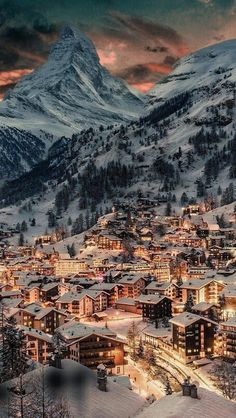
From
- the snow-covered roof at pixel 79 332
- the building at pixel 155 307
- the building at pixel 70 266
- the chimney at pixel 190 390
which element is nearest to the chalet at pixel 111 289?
the building at pixel 155 307

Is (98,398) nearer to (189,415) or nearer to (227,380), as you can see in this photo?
(189,415)

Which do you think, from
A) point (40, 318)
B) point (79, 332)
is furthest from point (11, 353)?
point (40, 318)

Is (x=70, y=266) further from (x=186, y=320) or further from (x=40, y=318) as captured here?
(x=186, y=320)

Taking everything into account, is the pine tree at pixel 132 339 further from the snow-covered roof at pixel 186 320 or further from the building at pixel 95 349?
the snow-covered roof at pixel 186 320

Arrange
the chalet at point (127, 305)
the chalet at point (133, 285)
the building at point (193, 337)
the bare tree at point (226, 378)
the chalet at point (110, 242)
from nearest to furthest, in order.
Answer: the bare tree at point (226, 378) < the building at point (193, 337) < the chalet at point (127, 305) < the chalet at point (133, 285) < the chalet at point (110, 242)

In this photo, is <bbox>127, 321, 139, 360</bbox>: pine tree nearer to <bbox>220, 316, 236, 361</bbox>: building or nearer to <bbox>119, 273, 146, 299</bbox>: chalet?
<bbox>220, 316, 236, 361</bbox>: building

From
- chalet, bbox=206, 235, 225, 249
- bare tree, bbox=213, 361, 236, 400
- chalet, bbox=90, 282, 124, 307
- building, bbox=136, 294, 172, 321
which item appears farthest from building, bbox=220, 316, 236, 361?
chalet, bbox=206, 235, 225, 249

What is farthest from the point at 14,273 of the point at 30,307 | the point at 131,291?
the point at 30,307
